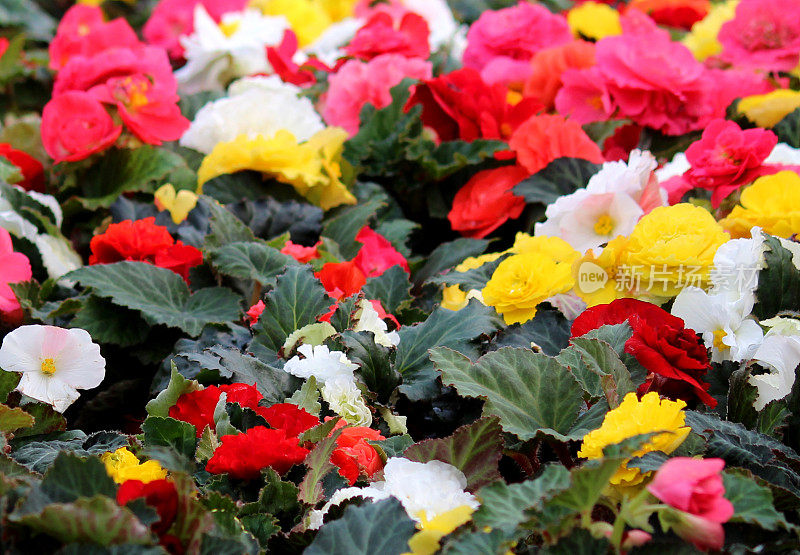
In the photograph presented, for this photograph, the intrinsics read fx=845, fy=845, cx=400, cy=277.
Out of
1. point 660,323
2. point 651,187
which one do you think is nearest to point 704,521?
point 660,323

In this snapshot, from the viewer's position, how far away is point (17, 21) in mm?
2943

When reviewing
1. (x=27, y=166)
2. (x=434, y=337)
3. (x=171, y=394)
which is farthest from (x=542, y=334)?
(x=27, y=166)

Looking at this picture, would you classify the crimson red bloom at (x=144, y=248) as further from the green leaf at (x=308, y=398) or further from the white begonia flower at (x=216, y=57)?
the white begonia flower at (x=216, y=57)

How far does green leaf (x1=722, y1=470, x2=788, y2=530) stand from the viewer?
28.5 inches

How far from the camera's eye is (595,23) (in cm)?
238

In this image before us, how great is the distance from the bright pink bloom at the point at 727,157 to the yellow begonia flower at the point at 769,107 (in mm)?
343

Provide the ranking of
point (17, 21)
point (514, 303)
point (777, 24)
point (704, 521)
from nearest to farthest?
point (704, 521) < point (514, 303) < point (777, 24) < point (17, 21)

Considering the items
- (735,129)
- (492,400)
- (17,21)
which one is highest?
(735,129)

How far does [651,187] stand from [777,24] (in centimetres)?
77

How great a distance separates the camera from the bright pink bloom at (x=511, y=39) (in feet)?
6.70

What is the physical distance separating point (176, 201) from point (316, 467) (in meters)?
0.89

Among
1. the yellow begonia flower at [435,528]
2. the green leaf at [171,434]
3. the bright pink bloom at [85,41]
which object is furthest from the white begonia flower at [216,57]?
the yellow begonia flower at [435,528]

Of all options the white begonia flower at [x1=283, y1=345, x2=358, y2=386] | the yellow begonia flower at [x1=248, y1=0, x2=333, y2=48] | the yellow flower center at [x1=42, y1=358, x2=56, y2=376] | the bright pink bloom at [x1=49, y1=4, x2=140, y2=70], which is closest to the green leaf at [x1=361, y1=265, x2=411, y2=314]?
the white begonia flower at [x1=283, y1=345, x2=358, y2=386]

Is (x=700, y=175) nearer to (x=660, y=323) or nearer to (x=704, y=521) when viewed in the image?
(x=660, y=323)
